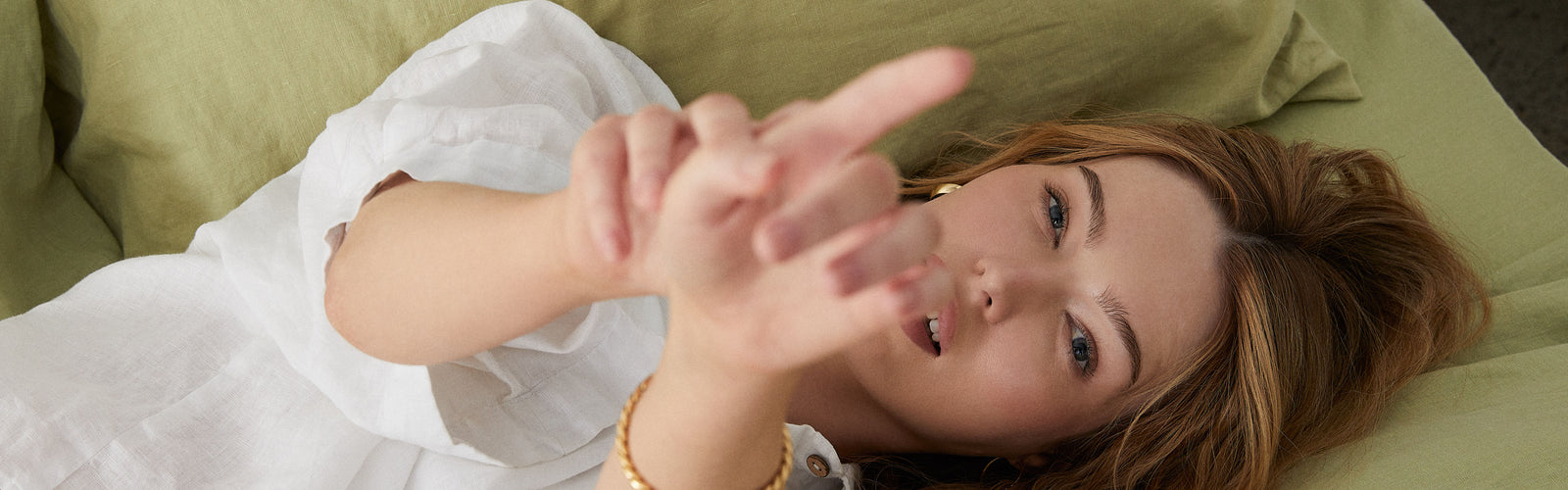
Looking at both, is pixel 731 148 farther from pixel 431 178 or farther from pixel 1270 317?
pixel 1270 317

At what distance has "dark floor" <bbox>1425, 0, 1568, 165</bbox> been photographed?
215 centimetres

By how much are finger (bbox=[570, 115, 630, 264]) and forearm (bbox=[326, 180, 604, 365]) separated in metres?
0.07

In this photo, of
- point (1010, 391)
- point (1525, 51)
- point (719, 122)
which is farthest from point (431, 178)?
point (1525, 51)

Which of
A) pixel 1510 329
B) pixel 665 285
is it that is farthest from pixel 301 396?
pixel 1510 329

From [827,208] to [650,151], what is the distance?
4.3 inches

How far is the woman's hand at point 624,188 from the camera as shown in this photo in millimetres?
529

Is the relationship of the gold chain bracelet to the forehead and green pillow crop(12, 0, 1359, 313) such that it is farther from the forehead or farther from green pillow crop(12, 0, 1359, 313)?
green pillow crop(12, 0, 1359, 313)

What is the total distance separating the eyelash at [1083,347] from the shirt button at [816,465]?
0.27 meters

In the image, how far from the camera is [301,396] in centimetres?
97

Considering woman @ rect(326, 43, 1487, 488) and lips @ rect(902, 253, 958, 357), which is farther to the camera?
lips @ rect(902, 253, 958, 357)

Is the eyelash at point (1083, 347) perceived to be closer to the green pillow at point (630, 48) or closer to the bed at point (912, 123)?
the bed at point (912, 123)

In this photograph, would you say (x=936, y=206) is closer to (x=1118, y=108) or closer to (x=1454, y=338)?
(x=1118, y=108)

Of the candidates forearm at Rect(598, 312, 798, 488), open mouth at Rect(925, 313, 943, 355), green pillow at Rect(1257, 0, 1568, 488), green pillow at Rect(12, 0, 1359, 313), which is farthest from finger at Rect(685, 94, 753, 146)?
green pillow at Rect(1257, 0, 1568, 488)

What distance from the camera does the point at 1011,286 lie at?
0.93 meters
